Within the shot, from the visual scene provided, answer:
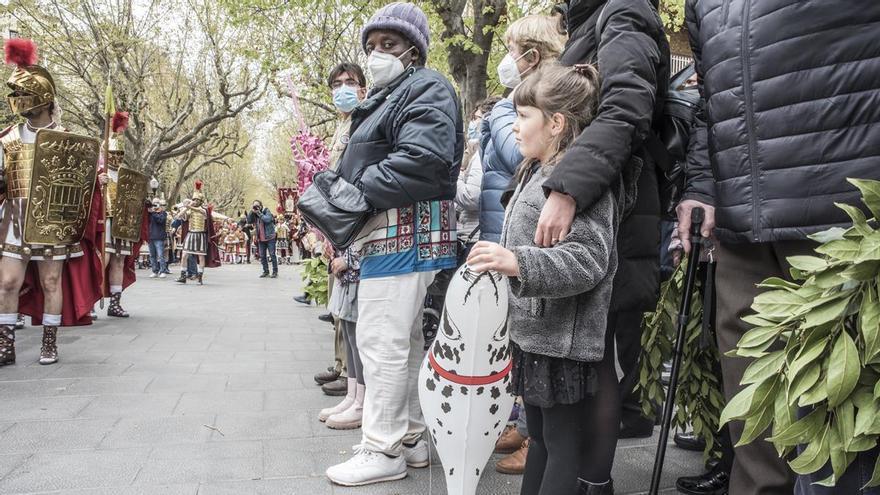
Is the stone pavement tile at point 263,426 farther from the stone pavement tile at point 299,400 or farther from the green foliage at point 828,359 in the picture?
the green foliage at point 828,359

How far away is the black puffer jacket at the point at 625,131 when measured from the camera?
1854 mm

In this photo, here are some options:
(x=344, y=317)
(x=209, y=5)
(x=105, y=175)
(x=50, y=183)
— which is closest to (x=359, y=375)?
(x=344, y=317)

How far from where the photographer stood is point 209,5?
20.8 meters

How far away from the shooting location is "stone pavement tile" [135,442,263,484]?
2.93 m

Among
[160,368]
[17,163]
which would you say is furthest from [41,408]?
[17,163]

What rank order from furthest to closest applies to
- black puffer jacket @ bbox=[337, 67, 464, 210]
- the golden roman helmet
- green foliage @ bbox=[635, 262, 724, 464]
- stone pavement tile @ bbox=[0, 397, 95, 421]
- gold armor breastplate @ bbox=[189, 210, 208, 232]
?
gold armor breastplate @ bbox=[189, 210, 208, 232] → the golden roman helmet → stone pavement tile @ bbox=[0, 397, 95, 421] → black puffer jacket @ bbox=[337, 67, 464, 210] → green foliage @ bbox=[635, 262, 724, 464]

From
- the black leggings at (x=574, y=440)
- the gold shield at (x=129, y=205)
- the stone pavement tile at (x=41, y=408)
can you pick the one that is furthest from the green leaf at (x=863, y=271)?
the gold shield at (x=129, y=205)

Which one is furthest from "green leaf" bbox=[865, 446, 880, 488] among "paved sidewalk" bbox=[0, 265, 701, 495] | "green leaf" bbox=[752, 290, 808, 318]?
"paved sidewalk" bbox=[0, 265, 701, 495]

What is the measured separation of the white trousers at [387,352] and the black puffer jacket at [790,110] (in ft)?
4.70

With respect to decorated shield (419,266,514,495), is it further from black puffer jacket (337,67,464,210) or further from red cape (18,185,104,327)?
red cape (18,185,104,327)

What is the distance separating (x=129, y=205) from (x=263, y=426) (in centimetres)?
490

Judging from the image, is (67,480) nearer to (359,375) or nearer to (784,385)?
(359,375)

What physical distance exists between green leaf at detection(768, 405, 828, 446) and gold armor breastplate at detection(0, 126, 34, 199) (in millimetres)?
5685

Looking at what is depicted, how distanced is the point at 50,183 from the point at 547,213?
4.85 metres
